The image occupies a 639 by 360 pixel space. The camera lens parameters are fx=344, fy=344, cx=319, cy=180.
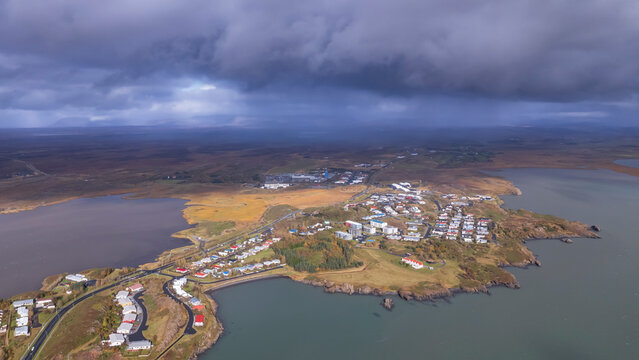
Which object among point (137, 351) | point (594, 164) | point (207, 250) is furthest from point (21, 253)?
point (594, 164)

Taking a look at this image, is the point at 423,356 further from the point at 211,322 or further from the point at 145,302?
the point at 145,302

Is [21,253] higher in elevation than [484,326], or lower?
higher

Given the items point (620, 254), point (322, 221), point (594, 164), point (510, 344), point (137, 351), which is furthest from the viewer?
point (594, 164)

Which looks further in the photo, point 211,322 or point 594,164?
point 594,164

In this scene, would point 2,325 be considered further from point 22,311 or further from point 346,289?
point 346,289

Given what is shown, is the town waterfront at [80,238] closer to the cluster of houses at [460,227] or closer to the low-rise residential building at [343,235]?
the low-rise residential building at [343,235]

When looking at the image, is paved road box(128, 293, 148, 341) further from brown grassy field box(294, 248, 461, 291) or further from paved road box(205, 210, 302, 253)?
brown grassy field box(294, 248, 461, 291)

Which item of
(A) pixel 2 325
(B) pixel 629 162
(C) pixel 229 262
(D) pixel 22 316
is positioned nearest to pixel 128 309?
(D) pixel 22 316
